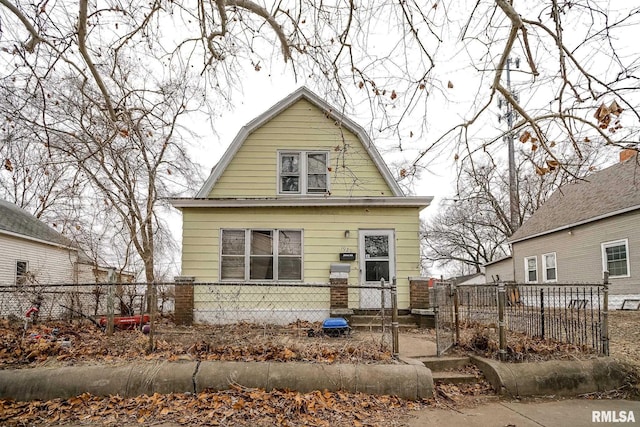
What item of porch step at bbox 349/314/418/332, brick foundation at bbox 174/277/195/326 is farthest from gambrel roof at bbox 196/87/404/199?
porch step at bbox 349/314/418/332

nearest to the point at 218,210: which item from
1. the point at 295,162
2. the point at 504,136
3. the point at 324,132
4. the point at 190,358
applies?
the point at 295,162

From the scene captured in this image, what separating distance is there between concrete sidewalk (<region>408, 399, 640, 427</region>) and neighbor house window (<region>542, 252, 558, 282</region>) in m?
13.7

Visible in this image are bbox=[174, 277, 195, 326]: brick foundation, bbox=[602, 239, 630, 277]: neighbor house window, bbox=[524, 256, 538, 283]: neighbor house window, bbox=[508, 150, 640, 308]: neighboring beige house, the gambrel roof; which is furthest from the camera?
bbox=[524, 256, 538, 283]: neighbor house window

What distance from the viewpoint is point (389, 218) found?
35.0ft

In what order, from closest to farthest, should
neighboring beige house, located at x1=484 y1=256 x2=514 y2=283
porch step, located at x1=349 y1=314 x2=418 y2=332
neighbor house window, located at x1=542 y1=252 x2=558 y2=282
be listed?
porch step, located at x1=349 y1=314 x2=418 y2=332, neighbor house window, located at x1=542 y1=252 x2=558 y2=282, neighboring beige house, located at x1=484 y1=256 x2=514 y2=283

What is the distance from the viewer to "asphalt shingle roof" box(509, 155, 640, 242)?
13555mm

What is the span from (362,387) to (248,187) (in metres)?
7.21

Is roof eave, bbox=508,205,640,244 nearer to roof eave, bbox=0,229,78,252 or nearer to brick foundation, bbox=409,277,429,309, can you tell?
brick foundation, bbox=409,277,429,309

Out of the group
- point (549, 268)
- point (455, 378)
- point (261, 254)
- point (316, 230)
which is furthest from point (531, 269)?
point (455, 378)

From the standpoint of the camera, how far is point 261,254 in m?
10.6

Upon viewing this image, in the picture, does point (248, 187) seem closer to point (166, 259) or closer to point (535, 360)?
point (535, 360)

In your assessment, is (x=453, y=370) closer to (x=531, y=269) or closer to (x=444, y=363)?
(x=444, y=363)

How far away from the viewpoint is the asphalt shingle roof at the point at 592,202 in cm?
1355

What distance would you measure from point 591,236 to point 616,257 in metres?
1.36
